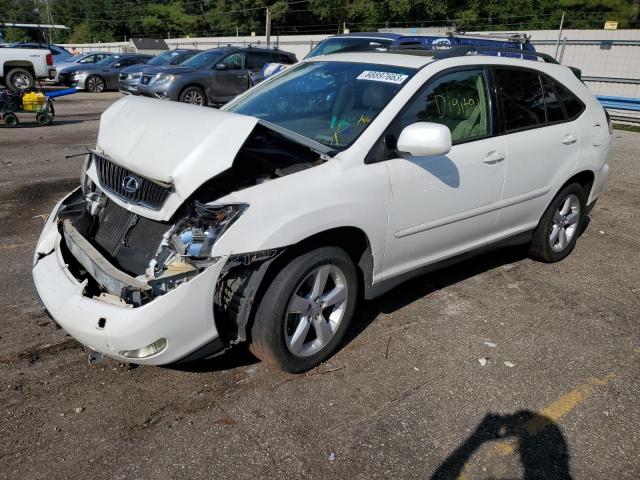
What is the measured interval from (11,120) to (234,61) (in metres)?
5.83

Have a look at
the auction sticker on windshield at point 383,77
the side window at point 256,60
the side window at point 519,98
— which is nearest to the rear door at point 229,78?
the side window at point 256,60

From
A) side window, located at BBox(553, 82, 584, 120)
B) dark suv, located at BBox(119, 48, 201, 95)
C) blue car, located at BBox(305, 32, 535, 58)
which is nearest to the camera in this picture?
side window, located at BBox(553, 82, 584, 120)

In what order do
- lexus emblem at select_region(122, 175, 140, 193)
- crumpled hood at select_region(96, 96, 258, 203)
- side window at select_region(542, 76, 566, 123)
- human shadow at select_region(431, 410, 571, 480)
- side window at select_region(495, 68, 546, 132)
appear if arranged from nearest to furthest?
human shadow at select_region(431, 410, 571, 480)
crumpled hood at select_region(96, 96, 258, 203)
lexus emblem at select_region(122, 175, 140, 193)
side window at select_region(495, 68, 546, 132)
side window at select_region(542, 76, 566, 123)

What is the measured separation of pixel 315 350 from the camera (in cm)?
343

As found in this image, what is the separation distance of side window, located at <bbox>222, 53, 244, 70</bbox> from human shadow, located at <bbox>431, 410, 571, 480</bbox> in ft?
44.9

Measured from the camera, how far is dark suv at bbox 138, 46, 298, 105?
14391 millimetres

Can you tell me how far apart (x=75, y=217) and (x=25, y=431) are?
135 centimetres

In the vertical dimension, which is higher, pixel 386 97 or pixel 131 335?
pixel 386 97

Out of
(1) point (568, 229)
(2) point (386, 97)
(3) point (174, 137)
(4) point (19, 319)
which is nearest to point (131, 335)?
(3) point (174, 137)

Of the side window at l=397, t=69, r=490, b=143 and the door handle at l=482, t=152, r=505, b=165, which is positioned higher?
the side window at l=397, t=69, r=490, b=143

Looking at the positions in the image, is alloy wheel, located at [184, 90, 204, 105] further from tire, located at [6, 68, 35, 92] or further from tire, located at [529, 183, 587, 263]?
tire, located at [529, 183, 587, 263]

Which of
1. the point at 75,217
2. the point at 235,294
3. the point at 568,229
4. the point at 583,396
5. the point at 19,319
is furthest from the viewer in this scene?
the point at 568,229

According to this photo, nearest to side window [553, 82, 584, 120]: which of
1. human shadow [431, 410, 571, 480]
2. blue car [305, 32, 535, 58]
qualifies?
human shadow [431, 410, 571, 480]

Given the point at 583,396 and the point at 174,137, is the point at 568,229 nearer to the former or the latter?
the point at 583,396
